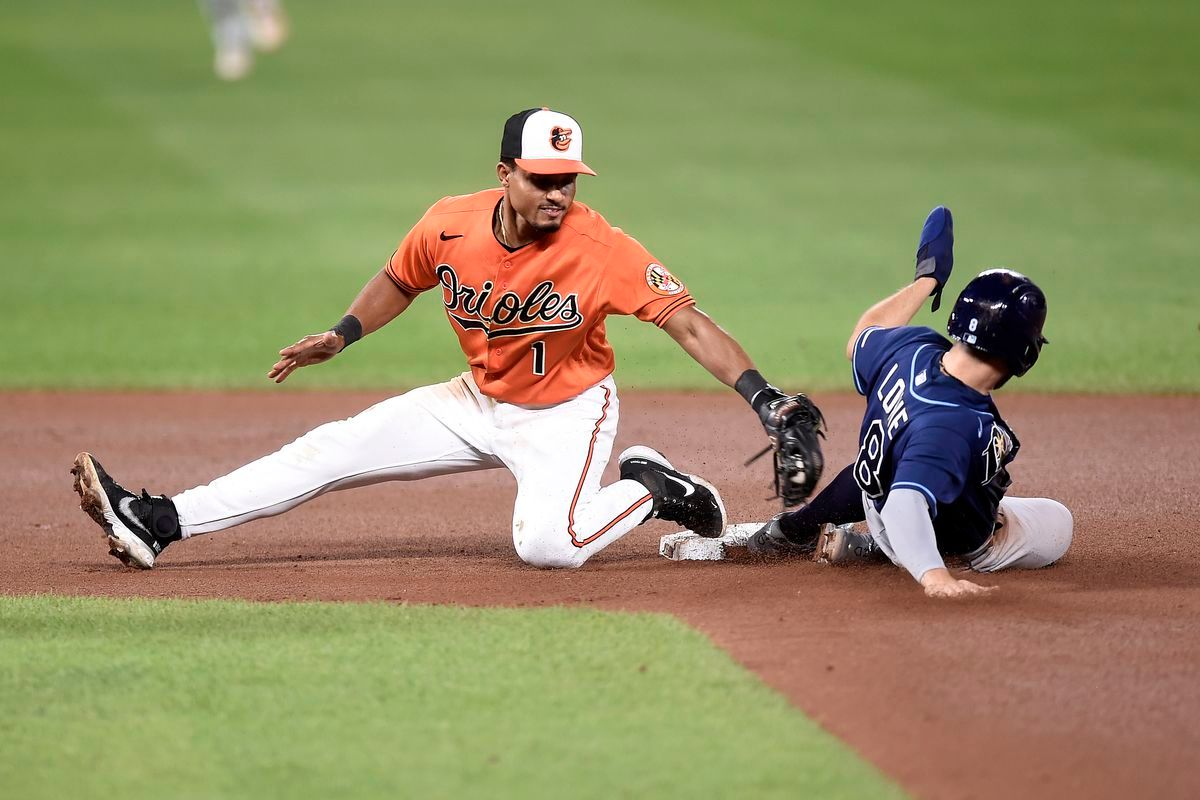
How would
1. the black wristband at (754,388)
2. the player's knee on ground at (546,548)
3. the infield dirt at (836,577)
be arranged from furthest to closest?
the player's knee on ground at (546,548) → the black wristband at (754,388) → the infield dirt at (836,577)

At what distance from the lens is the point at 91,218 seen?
14734 millimetres

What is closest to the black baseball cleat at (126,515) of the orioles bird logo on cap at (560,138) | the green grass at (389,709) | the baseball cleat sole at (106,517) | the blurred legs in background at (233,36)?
the baseball cleat sole at (106,517)

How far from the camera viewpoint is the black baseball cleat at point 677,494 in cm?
586

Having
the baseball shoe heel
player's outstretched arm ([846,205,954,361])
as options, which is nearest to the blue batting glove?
player's outstretched arm ([846,205,954,361])

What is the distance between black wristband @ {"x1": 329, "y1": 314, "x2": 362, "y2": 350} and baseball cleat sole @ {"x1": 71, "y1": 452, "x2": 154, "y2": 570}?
1.02 m

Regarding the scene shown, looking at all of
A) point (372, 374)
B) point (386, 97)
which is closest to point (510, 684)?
point (372, 374)

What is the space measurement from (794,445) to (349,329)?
6.16 feet

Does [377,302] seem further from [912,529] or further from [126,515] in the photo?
[912,529]

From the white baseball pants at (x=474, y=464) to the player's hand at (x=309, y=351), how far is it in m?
0.27

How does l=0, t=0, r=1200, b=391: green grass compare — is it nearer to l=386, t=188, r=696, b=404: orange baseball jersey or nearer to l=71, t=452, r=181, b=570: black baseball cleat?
l=386, t=188, r=696, b=404: orange baseball jersey

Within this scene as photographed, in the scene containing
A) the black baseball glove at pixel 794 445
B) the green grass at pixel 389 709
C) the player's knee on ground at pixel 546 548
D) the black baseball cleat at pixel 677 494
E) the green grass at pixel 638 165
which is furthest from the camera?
the green grass at pixel 638 165

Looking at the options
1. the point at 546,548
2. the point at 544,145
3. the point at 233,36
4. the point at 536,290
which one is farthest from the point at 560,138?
the point at 233,36

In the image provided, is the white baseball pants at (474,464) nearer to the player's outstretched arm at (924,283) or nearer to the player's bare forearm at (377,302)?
the player's bare forearm at (377,302)

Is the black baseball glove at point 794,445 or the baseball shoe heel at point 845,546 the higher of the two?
the black baseball glove at point 794,445
